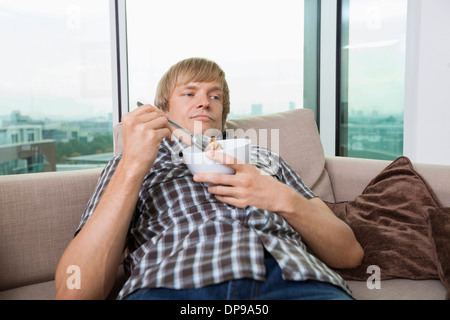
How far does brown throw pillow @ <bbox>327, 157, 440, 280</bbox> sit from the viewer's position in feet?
3.93

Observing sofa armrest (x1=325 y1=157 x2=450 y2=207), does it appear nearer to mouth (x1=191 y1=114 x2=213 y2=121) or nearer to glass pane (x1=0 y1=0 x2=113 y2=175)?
mouth (x1=191 y1=114 x2=213 y2=121)

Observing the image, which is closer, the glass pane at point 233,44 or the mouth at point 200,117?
the mouth at point 200,117

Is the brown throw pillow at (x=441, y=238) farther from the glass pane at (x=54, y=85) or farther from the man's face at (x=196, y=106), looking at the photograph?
the glass pane at (x=54, y=85)

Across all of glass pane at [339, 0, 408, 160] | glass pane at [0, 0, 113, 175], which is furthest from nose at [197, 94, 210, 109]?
glass pane at [339, 0, 408, 160]

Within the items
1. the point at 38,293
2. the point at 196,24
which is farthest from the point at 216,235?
the point at 196,24

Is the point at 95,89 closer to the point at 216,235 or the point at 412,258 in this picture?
the point at 216,235

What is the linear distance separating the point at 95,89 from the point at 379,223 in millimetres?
1997

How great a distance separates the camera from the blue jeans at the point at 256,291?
812 mm

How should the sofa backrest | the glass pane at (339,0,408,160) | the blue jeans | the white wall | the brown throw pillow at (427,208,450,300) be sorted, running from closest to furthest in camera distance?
the blue jeans
the brown throw pillow at (427,208,450,300)
the sofa backrest
the white wall
the glass pane at (339,0,408,160)

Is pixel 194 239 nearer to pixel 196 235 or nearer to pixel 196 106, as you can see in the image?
pixel 196 235

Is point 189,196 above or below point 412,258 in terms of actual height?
above

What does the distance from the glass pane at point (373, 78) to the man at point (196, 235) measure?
2.26 meters

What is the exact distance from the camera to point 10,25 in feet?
7.54

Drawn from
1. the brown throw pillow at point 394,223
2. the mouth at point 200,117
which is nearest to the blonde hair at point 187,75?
the mouth at point 200,117
